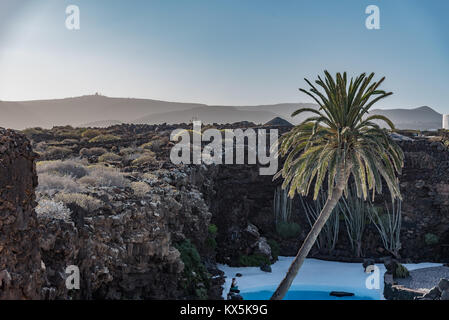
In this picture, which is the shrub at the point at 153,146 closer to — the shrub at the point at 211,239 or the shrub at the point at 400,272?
the shrub at the point at 211,239

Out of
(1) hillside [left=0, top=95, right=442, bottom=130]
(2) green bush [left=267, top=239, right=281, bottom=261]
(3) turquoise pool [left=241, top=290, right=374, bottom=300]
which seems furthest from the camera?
(1) hillside [left=0, top=95, right=442, bottom=130]

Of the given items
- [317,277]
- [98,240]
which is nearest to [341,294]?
[317,277]

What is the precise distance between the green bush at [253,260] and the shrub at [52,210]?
33.5 ft

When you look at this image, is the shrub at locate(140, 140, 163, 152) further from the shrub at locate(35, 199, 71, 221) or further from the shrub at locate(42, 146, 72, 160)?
the shrub at locate(35, 199, 71, 221)

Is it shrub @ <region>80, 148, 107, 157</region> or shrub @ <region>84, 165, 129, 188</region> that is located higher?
shrub @ <region>80, 148, 107, 157</region>

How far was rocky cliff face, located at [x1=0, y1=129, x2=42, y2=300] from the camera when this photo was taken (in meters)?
4.85

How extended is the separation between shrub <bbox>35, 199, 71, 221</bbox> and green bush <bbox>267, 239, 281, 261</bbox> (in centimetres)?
1167

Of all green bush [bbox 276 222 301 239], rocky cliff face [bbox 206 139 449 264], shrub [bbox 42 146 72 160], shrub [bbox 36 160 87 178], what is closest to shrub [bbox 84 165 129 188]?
shrub [bbox 36 160 87 178]

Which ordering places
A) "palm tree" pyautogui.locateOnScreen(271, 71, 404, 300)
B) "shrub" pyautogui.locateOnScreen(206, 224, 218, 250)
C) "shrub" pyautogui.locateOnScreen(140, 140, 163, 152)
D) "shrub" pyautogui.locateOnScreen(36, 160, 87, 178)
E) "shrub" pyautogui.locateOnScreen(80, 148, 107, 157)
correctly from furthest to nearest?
"shrub" pyautogui.locateOnScreen(140, 140, 163, 152) < "shrub" pyautogui.locateOnScreen(80, 148, 107, 157) < "shrub" pyautogui.locateOnScreen(206, 224, 218, 250) < "shrub" pyautogui.locateOnScreen(36, 160, 87, 178) < "palm tree" pyautogui.locateOnScreen(271, 71, 404, 300)

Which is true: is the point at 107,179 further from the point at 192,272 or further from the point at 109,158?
the point at 109,158

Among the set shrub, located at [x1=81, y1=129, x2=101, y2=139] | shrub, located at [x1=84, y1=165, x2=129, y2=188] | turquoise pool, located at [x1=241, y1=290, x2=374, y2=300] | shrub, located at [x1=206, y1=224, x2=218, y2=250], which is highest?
shrub, located at [x1=81, y1=129, x2=101, y2=139]

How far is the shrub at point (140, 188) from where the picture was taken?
1005cm

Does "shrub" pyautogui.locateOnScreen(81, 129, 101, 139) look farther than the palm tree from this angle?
Yes

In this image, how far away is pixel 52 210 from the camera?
6980 millimetres
